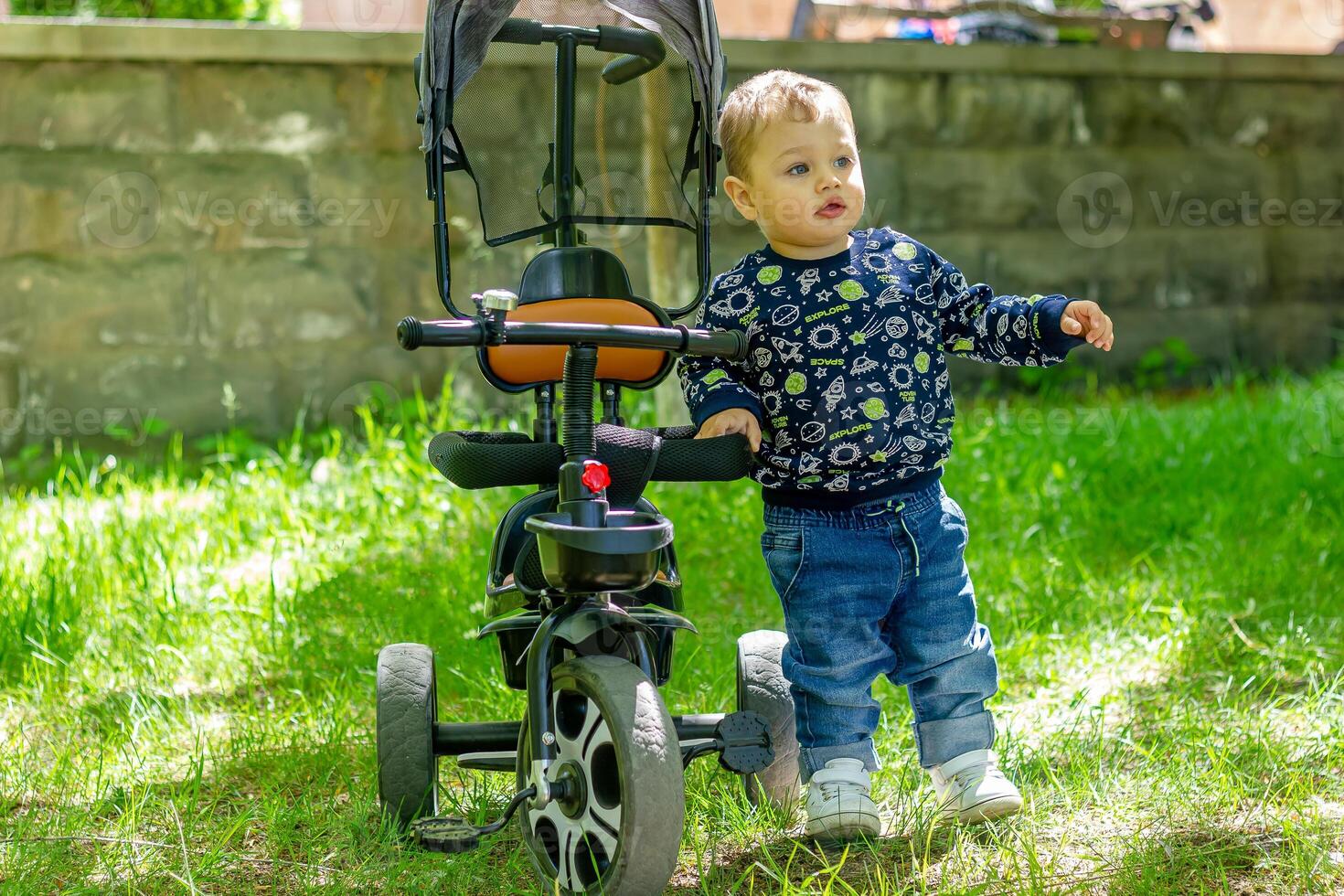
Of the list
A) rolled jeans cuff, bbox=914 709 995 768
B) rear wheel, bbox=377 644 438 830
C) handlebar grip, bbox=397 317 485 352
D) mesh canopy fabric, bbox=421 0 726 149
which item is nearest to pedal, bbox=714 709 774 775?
rolled jeans cuff, bbox=914 709 995 768

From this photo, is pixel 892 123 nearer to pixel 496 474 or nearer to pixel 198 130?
pixel 198 130

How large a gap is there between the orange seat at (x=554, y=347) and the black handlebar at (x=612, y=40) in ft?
1.97

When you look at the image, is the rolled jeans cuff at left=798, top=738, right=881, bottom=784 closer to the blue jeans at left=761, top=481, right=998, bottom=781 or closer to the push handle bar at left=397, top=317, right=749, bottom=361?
the blue jeans at left=761, top=481, right=998, bottom=781

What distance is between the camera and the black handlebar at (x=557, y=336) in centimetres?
190

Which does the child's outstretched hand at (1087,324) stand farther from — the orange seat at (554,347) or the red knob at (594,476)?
the red knob at (594,476)

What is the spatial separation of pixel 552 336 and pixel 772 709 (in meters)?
0.91

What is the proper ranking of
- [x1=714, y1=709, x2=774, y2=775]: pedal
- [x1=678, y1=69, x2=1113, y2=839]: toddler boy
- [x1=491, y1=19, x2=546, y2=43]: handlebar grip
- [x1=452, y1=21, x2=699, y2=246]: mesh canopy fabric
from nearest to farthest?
[x1=714, y1=709, x2=774, y2=775]: pedal < [x1=678, y1=69, x2=1113, y2=839]: toddler boy < [x1=491, y1=19, x2=546, y2=43]: handlebar grip < [x1=452, y1=21, x2=699, y2=246]: mesh canopy fabric

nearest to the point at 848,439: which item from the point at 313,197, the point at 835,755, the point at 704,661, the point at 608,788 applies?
the point at 835,755

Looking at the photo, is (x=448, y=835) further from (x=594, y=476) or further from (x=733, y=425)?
(x=733, y=425)

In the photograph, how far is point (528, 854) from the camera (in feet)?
7.24

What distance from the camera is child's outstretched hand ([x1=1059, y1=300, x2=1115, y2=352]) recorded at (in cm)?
238

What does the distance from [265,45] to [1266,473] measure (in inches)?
160

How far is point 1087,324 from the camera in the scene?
2.40 m

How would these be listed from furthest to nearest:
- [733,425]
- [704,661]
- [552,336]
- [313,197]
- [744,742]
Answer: [313,197] → [704,661] → [733,425] → [744,742] → [552,336]
